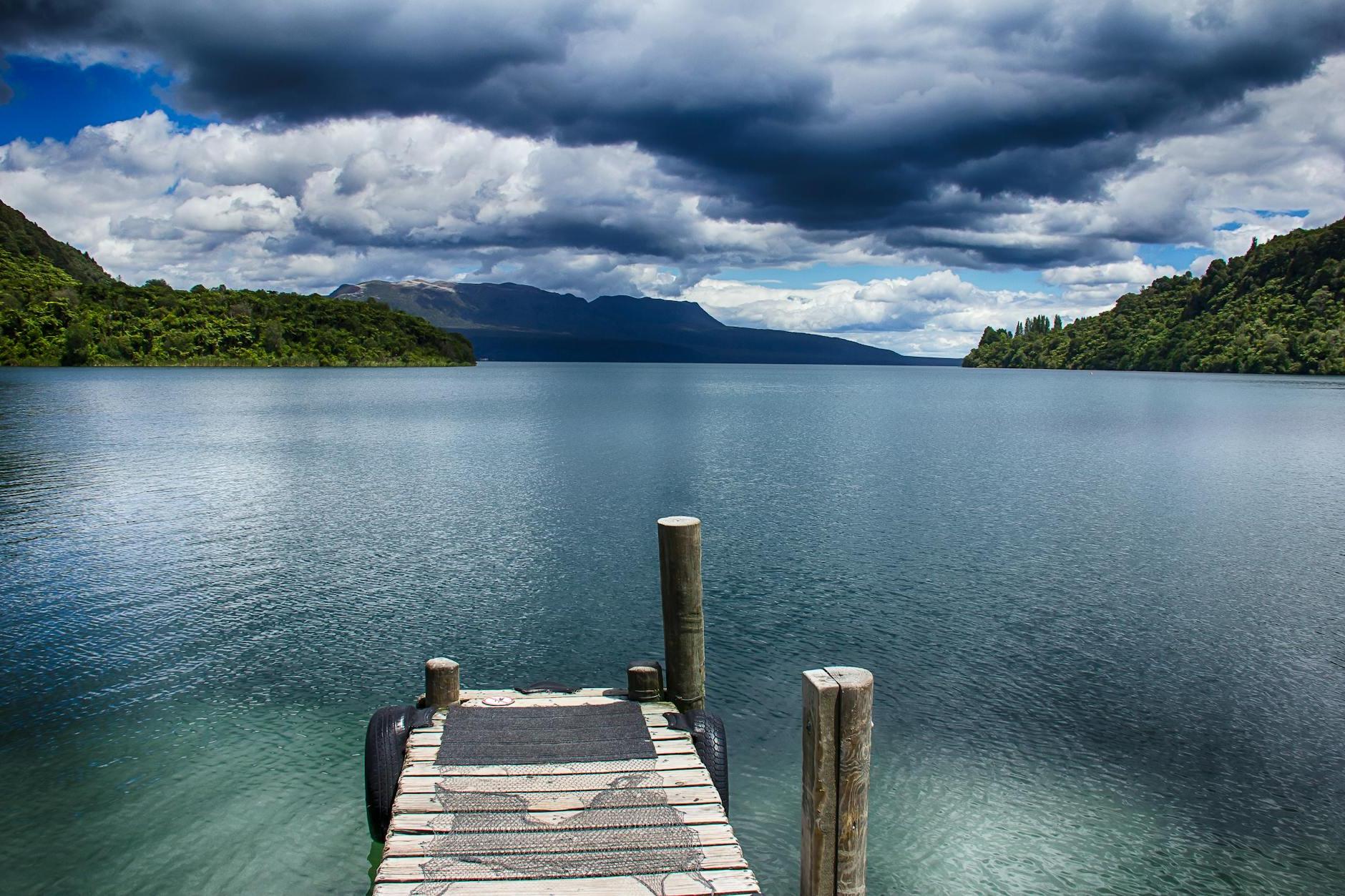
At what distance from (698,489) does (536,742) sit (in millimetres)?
23640

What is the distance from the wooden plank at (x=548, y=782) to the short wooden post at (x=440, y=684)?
155cm

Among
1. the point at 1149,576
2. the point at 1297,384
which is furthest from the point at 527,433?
the point at 1297,384

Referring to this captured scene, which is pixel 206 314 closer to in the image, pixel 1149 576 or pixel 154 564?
pixel 154 564

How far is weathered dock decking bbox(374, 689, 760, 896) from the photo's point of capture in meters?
6.46

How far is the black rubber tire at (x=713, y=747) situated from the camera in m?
8.94

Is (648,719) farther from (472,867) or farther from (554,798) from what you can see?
(472,867)

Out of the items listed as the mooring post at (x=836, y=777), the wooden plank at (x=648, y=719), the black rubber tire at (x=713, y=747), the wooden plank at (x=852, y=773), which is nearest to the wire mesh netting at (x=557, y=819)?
the wooden plank at (x=648, y=719)

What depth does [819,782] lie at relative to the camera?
21.1 ft

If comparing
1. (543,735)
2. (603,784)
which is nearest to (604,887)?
(603,784)

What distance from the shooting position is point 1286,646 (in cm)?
1555

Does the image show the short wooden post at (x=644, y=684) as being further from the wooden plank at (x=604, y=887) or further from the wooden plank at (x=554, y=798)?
the wooden plank at (x=604, y=887)

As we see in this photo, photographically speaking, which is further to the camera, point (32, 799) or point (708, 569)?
point (708, 569)

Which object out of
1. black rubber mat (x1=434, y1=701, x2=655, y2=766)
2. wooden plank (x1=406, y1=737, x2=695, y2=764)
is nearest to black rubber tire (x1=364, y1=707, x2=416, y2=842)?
wooden plank (x1=406, y1=737, x2=695, y2=764)

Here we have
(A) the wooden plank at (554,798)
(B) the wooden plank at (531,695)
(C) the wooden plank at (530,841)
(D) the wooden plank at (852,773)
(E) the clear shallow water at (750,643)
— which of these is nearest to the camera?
(D) the wooden plank at (852,773)
